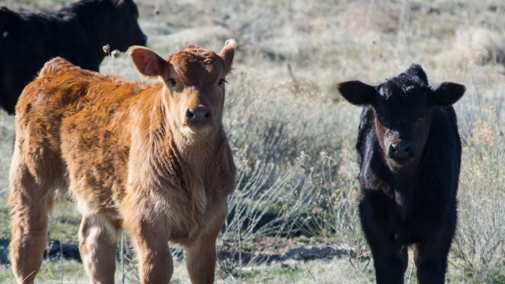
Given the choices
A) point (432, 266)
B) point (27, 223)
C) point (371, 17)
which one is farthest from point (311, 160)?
point (371, 17)

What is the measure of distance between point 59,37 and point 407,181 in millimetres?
5102

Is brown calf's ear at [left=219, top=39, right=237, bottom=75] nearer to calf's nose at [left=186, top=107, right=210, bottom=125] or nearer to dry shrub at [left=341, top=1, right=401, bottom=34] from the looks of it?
calf's nose at [left=186, top=107, right=210, bottom=125]

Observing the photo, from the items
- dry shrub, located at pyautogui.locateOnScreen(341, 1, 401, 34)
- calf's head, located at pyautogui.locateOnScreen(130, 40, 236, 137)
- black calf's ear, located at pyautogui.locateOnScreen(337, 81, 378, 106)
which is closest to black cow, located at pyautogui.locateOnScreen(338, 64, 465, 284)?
black calf's ear, located at pyautogui.locateOnScreen(337, 81, 378, 106)

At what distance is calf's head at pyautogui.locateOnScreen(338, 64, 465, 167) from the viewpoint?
12.8ft

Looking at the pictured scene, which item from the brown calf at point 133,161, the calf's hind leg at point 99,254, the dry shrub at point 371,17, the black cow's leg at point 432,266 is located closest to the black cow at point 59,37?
the brown calf at point 133,161

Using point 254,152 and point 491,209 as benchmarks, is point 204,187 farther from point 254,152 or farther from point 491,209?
point 254,152

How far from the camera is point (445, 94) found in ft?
13.9

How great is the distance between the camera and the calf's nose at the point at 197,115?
3465 mm

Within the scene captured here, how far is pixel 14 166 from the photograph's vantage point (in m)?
4.54

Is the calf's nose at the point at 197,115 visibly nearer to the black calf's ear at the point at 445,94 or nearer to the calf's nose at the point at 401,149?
the calf's nose at the point at 401,149

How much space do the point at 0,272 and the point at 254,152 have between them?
3842 mm

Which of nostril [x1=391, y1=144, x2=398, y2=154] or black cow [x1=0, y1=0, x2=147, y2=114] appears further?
black cow [x1=0, y1=0, x2=147, y2=114]

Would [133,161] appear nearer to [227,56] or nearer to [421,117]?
[227,56]

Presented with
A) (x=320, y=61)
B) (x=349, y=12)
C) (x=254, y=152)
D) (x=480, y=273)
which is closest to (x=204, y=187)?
(x=480, y=273)
